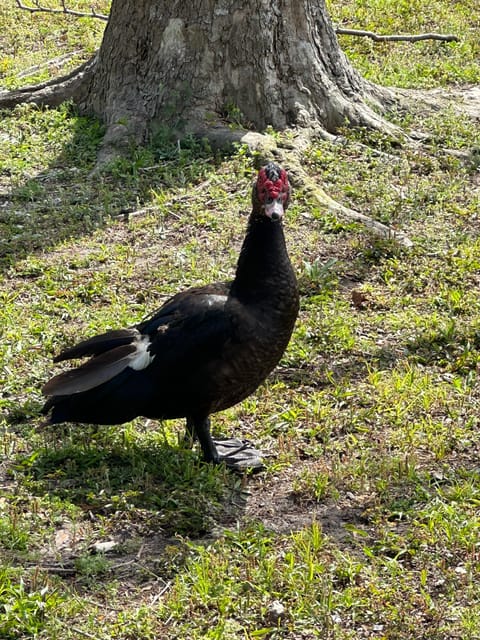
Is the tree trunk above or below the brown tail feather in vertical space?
above

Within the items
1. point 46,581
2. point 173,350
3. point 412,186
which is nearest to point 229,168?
point 412,186

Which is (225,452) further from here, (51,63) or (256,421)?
(51,63)

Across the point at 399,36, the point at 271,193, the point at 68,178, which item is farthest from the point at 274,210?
the point at 399,36

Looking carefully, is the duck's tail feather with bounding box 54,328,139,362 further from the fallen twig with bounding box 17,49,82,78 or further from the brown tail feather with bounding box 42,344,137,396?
the fallen twig with bounding box 17,49,82,78

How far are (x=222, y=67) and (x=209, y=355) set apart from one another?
4.24 m

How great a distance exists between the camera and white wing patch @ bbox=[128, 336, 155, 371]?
5.21 meters

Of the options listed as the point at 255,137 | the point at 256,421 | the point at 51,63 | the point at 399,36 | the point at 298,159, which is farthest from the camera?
the point at 399,36

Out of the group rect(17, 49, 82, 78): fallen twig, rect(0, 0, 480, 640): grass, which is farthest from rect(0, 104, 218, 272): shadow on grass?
rect(17, 49, 82, 78): fallen twig

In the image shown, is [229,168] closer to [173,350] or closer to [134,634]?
[173,350]

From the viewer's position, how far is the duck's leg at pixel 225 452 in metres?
5.24

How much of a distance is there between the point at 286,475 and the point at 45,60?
7476 millimetres

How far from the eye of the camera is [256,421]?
578 cm

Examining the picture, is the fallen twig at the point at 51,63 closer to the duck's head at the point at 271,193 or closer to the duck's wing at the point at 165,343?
the duck's wing at the point at 165,343

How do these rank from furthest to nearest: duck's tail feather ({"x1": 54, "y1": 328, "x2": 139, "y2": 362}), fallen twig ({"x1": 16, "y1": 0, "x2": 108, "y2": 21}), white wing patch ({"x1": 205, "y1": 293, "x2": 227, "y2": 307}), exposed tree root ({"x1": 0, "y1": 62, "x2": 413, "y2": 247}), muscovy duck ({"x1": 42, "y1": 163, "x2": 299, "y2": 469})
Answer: fallen twig ({"x1": 16, "y1": 0, "x2": 108, "y2": 21}), exposed tree root ({"x1": 0, "y1": 62, "x2": 413, "y2": 247}), duck's tail feather ({"x1": 54, "y1": 328, "x2": 139, "y2": 362}), white wing patch ({"x1": 205, "y1": 293, "x2": 227, "y2": 307}), muscovy duck ({"x1": 42, "y1": 163, "x2": 299, "y2": 469})
